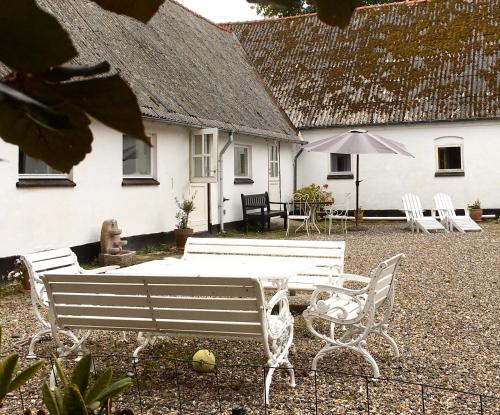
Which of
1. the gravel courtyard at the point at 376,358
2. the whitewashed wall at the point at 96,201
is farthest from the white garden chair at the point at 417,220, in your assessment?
the gravel courtyard at the point at 376,358

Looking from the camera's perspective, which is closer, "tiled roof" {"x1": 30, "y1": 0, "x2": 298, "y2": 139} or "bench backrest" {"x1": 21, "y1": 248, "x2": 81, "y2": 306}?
"bench backrest" {"x1": 21, "y1": 248, "x2": 81, "y2": 306}

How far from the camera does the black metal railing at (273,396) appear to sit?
3.81m

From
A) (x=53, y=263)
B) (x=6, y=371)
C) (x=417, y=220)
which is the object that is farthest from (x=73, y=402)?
(x=417, y=220)

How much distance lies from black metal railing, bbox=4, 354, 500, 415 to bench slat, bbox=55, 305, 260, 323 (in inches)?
12.3

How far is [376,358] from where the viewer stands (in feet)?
16.3

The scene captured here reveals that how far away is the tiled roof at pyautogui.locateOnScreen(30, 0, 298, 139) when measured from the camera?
451 inches

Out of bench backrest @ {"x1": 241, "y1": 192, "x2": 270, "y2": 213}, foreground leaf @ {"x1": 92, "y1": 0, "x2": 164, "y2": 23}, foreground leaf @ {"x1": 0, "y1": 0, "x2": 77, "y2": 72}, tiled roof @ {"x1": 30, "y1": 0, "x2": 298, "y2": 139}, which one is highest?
tiled roof @ {"x1": 30, "y1": 0, "x2": 298, "y2": 139}

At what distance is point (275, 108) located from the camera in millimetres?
19875

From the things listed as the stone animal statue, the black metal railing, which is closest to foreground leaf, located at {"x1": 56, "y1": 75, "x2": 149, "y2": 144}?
the black metal railing

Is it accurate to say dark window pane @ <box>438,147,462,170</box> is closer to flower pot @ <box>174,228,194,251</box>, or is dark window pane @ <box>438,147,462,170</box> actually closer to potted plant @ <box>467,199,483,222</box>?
potted plant @ <box>467,199,483,222</box>

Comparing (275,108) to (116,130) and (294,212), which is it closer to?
(294,212)

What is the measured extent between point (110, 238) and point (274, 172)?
939 cm

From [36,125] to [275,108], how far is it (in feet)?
64.6

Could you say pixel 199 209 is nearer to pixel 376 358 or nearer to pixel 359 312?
pixel 376 358
